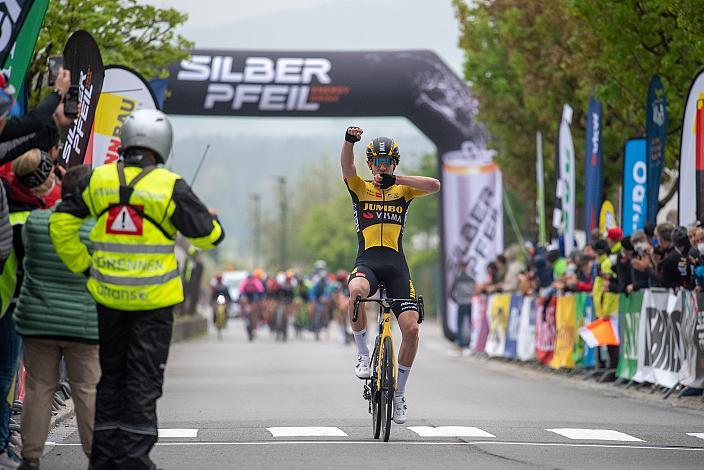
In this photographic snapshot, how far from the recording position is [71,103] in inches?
345

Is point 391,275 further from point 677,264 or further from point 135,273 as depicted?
point 677,264

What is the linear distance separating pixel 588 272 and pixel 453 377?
7.57 feet

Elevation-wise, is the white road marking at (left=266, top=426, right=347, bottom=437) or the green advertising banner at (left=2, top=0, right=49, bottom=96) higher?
the green advertising banner at (left=2, top=0, right=49, bottom=96)

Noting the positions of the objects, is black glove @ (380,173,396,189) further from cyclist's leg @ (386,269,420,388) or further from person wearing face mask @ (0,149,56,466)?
person wearing face mask @ (0,149,56,466)

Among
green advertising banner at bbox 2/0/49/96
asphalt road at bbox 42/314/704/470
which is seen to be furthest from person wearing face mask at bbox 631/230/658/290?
green advertising banner at bbox 2/0/49/96

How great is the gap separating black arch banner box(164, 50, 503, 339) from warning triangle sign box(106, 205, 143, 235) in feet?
82.5

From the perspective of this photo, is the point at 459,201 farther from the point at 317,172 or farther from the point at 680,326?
the point at 317,172

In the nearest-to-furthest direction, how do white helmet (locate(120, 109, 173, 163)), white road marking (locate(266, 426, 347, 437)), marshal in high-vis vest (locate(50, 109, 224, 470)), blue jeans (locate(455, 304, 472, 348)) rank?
marshal in high-vis vest (locate(50, 109, 224, 470)), white helmet (locate(120, 109, 173, 163)), white road marking (locate(266, 426, 347, 437)), blue jeans (locate(455, 304, 472, 348))

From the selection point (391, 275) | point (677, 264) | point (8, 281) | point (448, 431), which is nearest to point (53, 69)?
Answer: point (8, 281)

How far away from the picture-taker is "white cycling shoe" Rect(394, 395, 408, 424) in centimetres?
1170

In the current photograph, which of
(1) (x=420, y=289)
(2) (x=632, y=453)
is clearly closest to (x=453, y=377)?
(2) (x=632, y=453)

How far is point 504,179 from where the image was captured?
38.2 meters

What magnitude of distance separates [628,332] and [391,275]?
7.71 meters

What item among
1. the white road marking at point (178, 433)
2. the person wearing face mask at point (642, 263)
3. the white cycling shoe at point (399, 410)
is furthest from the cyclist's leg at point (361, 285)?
the person wearing face mask at point (642, 263)
